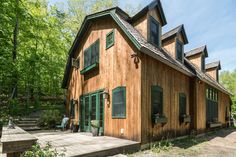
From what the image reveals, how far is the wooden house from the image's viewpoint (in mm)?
7867

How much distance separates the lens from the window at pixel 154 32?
9.18m

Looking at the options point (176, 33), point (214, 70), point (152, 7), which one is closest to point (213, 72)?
point (214, 70)

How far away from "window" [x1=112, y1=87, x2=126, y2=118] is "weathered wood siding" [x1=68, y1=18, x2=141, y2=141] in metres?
0.21

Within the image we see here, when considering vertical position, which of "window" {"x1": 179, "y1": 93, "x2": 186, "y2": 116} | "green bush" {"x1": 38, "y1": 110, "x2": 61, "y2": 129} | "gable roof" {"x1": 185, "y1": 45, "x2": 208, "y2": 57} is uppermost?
"gable roof" {"x1": 185, "y1": 45, "x2": 208, "y2": 57}

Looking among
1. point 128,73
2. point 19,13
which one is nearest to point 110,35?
point 128,73

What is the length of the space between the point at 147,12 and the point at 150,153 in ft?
19.6

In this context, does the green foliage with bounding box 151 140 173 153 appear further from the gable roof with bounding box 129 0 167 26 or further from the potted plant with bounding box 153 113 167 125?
the gable roof with bounding box 129 0 167 26

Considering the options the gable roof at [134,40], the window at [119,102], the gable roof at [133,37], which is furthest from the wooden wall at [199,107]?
the window at [119,102]

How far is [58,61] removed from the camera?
80.4 ft

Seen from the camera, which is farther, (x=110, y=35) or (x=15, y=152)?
(x=110, y=35)

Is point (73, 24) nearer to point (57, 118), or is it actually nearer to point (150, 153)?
point (57, 118)

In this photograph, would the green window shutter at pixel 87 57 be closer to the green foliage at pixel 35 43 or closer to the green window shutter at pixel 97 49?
the green window shutter at pixel 97 49

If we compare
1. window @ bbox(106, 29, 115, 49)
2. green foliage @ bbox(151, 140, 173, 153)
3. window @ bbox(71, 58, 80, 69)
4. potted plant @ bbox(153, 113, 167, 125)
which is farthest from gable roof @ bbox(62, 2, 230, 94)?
green foliage @ bbox(151, 140, 173, 153)

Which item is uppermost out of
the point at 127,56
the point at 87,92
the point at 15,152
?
the point at 127,56
